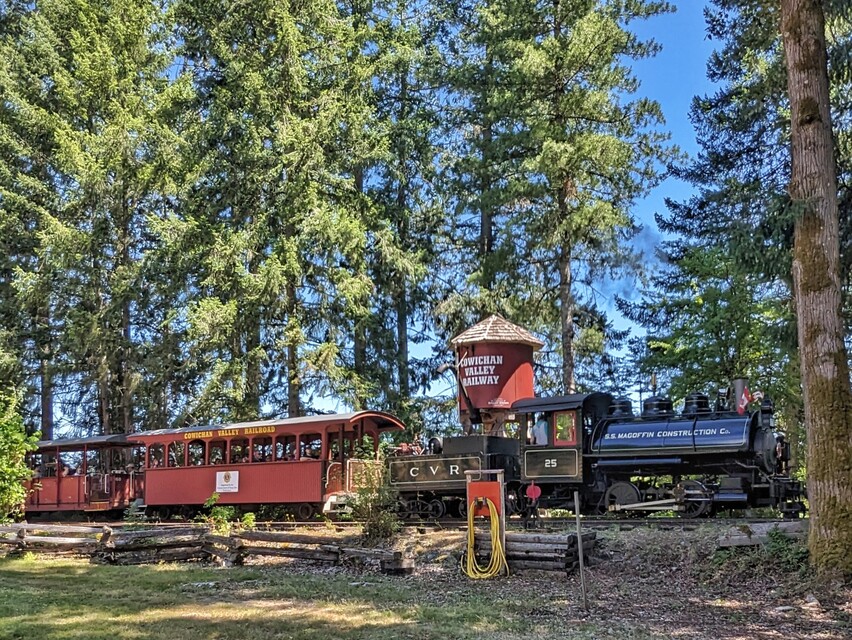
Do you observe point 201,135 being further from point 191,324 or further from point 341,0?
point 341,0

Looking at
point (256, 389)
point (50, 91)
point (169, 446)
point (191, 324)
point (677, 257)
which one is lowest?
point (169, 446)

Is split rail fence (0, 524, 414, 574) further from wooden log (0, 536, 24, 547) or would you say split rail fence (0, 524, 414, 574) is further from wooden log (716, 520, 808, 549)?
wooden log (716, 520, 808, 549)

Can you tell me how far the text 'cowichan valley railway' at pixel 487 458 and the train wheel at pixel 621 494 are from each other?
2 cm

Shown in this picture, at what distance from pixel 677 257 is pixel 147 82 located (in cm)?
2085

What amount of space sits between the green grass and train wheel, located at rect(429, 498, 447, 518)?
6352 mm

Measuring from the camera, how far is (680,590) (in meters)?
9.97

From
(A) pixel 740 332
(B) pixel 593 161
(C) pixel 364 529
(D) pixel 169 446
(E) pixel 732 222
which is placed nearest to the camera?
(E) pixel 732 222

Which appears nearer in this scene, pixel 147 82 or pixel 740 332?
pixel 740 332

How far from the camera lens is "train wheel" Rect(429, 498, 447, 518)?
17969 millimetres

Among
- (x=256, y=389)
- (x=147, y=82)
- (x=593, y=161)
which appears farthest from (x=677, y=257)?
(x=147, y=82)

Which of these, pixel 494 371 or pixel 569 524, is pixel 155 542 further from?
pixel 494 371

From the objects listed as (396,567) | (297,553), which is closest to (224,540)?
(297,553)

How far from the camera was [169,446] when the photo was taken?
2252 cm

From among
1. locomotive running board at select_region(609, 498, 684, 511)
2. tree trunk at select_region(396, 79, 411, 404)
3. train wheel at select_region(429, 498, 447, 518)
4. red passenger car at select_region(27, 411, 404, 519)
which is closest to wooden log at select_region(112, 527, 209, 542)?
red passenger car at select_region(27, 411, 404, 519)
